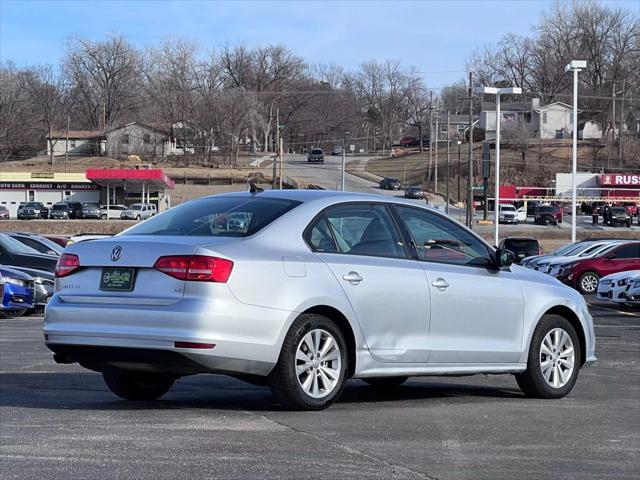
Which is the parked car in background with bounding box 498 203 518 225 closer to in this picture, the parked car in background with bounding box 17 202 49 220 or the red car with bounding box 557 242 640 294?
the parked car in background with bounding box 17 202 49 220

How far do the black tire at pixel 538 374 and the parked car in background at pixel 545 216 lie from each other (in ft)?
226

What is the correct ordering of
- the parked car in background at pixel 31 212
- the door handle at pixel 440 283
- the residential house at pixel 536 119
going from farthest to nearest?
the residential house at pixel 536 119 → the parked car in background at pixel 31 212 → the door handle at pixel 440 283

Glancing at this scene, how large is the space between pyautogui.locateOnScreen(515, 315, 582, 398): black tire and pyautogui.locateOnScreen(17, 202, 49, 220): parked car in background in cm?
7160

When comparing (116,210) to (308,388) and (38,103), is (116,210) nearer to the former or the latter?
(38,103)

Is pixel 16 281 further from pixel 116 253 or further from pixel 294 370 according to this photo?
pixel 294 370

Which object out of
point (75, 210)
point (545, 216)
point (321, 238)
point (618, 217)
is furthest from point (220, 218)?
point (75, 210)

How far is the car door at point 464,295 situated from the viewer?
8242 mm

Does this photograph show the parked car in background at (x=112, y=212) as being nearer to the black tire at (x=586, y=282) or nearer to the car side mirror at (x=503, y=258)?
the black tire at (x=586, y=282)

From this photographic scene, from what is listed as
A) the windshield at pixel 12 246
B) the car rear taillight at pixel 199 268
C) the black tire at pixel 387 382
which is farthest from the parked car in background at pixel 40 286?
the car rear taillight at pixel 199 268

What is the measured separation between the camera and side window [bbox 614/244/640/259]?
28672 mm

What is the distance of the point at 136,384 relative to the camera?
8133mm

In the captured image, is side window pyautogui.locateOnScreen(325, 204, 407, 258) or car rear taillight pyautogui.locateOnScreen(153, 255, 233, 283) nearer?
car rear taillight pyautogui.locateOnScreen(153, 255, 233, 283)

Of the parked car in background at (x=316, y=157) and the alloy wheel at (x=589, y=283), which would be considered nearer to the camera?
the alloy wheel at (x=589, y=283)

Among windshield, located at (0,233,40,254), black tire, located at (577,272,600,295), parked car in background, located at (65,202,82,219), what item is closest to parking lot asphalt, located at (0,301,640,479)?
windshield, located at (0,233,40,254)
